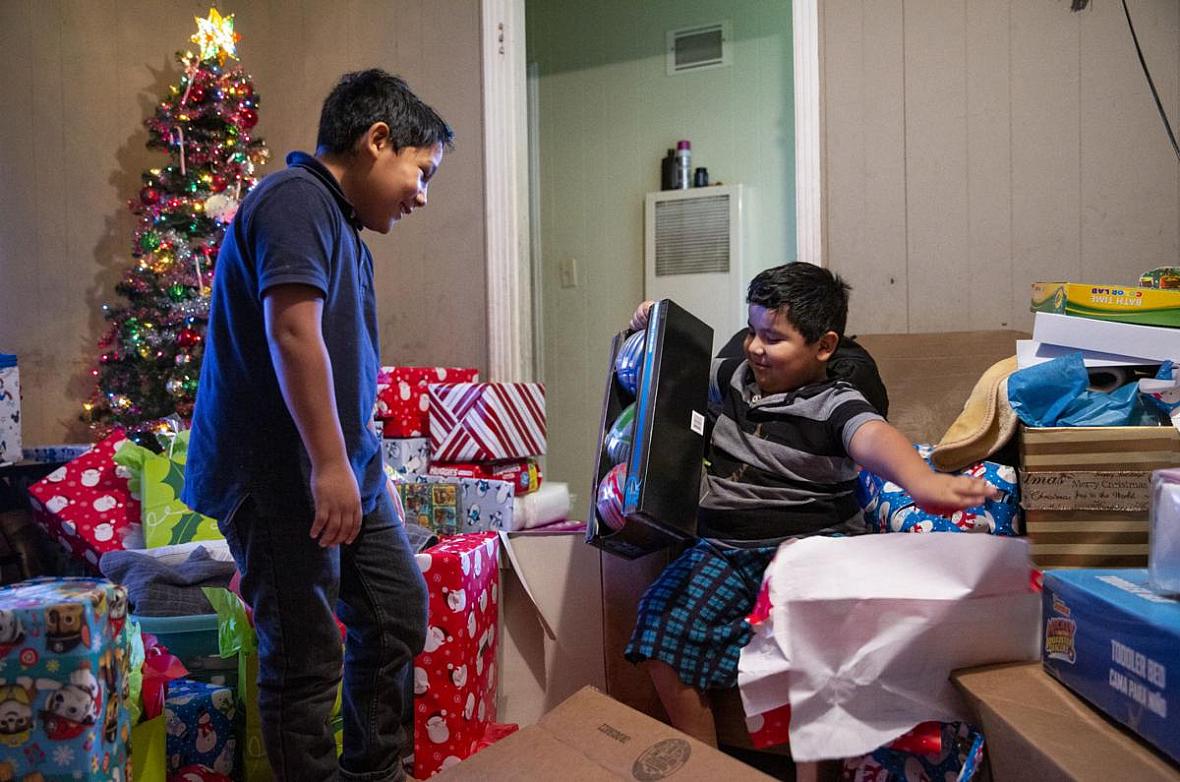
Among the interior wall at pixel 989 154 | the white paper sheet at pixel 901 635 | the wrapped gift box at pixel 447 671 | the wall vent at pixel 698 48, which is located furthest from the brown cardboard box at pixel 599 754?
the wall vent at pixel 698 48

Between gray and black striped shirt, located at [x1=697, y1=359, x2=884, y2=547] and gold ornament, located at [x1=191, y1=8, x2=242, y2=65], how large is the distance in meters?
2.75

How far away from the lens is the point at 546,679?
1849mm

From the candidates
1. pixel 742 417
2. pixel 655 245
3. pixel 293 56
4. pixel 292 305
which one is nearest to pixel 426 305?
pixel 655 245

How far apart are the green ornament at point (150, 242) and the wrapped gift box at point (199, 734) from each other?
2.13m

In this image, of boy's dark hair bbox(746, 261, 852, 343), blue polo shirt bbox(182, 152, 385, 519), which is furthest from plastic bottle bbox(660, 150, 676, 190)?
blue polo shirt bbox(182, 152, 385, 519)

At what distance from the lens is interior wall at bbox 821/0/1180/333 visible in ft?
8.27

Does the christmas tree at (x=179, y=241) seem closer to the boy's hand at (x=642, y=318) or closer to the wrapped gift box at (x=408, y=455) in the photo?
the wrapped gift box at (x=408, y=455)

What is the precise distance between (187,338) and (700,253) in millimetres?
2025

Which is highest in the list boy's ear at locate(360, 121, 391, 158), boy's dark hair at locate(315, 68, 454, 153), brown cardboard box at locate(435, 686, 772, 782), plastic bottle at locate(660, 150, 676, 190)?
plastic bottle at locate(660, 150, 676, 190)

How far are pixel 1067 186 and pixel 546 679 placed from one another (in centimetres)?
204

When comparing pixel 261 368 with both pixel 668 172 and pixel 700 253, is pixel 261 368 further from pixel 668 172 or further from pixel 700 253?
pixel 668 172

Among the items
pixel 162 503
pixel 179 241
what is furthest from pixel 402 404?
pixel 179 241

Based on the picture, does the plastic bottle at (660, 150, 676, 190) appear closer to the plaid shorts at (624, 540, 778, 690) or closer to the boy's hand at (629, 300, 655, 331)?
the boy's hand at (629, 300, 655, 331)

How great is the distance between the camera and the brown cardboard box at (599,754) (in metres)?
0.99
